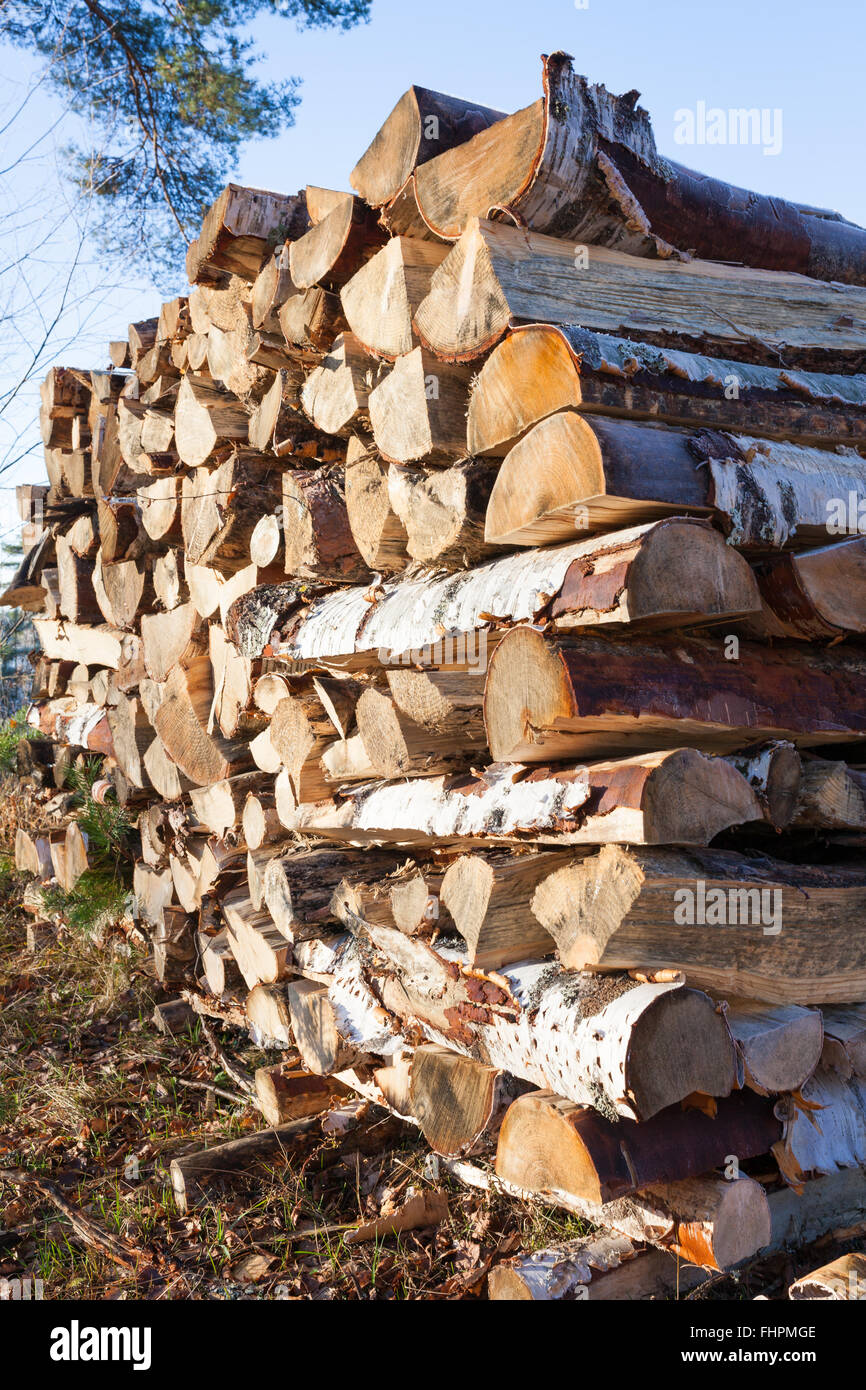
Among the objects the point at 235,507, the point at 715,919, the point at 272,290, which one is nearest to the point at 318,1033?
the point at 715,919

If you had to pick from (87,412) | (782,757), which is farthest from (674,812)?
(87,412)

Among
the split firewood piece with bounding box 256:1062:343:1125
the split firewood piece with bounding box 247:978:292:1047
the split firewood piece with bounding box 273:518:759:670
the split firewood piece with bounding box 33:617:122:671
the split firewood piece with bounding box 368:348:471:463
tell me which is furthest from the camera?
the split firewood piece with bounding box 33:617:122:671

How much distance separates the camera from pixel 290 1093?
3230mm

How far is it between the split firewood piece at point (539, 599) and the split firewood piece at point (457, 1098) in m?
1.01

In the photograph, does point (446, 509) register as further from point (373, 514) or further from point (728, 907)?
point (728, 907)

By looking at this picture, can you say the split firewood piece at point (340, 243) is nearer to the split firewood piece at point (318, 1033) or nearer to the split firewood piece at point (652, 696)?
the split firewood piece at point (652, 696)

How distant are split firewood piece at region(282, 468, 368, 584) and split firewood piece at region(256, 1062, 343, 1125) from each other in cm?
165

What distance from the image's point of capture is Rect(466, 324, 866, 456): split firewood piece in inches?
82.4

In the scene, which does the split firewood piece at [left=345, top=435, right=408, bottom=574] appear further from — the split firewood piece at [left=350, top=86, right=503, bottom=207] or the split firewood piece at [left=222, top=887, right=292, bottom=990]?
the split firewood piece at [left=222, top=887, right=292, bottom=990]

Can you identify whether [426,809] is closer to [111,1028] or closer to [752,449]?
[752,449]

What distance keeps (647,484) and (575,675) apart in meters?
0.43

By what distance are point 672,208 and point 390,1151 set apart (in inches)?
112

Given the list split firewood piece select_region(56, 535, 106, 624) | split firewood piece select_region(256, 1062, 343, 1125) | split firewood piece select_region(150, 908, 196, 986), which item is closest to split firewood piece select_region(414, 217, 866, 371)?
split firewood piece select_region(256, 1062, 343, 1125)

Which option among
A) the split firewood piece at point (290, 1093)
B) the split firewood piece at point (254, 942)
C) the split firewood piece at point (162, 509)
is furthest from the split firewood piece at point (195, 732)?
the split firewood piece at point (290, 1093)
